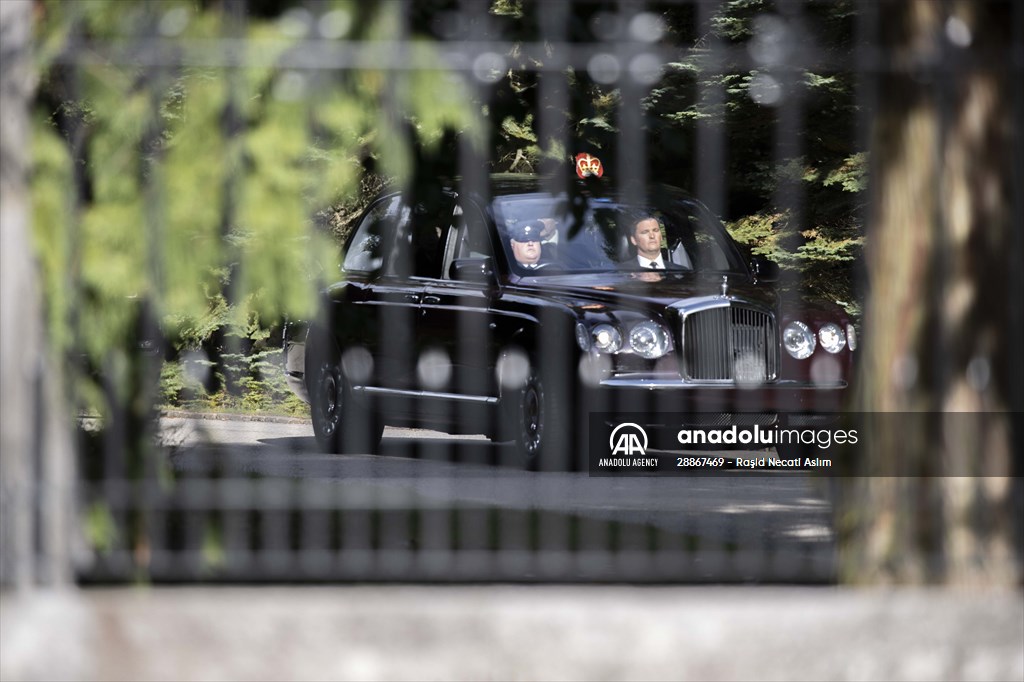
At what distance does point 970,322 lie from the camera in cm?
595

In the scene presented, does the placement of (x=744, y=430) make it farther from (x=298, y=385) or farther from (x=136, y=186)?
(x=136, y=186)

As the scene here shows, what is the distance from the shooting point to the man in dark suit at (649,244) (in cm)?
681

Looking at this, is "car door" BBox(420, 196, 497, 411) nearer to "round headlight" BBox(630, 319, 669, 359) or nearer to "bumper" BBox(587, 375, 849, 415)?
"bumper" BBox(587, 375, 849, 415)

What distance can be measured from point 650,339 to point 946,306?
2.86m

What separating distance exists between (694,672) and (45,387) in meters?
2.23

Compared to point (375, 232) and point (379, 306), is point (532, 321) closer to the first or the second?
point (379, 306)

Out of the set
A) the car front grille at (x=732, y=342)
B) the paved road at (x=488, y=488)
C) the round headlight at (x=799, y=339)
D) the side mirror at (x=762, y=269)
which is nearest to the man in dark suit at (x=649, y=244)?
the side mirror at (x=762, y=269)

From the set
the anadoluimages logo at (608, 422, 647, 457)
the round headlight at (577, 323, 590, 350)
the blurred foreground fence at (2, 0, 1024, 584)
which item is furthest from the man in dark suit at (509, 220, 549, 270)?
the blurred foreground fence at (2, 0, 1024, 584)

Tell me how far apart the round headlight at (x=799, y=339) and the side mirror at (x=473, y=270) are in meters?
1.96

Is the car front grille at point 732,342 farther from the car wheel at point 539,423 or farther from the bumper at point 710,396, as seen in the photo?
the car wheel at point 539,423

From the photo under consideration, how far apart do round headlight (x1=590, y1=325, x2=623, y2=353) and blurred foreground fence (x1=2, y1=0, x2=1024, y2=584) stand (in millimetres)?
1554

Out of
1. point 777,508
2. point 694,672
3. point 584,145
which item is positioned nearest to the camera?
point 694,672

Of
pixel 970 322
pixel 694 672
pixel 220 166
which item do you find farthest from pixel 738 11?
pixel 694 672

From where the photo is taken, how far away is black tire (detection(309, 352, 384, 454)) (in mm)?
6488
